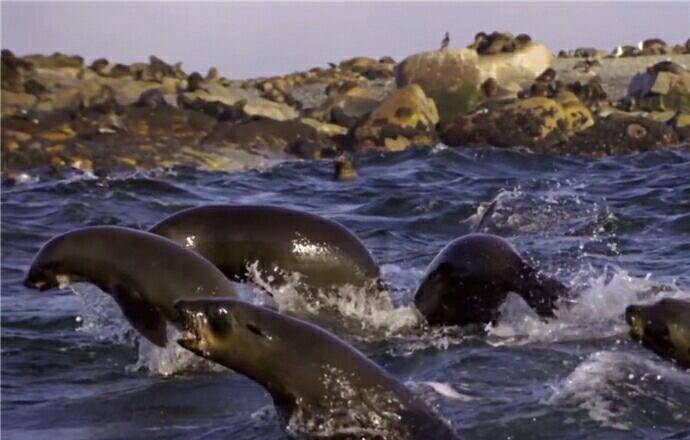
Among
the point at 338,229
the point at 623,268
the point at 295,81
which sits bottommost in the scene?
the point at 295,81

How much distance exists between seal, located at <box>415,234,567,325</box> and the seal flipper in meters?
1.81

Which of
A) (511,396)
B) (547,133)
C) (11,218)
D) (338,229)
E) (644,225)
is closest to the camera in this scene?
(511,396)

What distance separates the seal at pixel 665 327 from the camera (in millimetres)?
6855

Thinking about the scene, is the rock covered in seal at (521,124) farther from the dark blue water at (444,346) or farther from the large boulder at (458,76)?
the dark blue water at (444,346)

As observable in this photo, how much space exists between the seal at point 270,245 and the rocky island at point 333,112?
50.6ft

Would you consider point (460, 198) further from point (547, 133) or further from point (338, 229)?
point (547, 133)

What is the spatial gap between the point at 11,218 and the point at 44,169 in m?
8.25

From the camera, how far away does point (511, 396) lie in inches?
293

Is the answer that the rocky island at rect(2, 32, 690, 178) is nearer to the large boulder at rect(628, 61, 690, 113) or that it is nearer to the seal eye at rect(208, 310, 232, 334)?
the large boulder at rect(628, 61, 690, 113)

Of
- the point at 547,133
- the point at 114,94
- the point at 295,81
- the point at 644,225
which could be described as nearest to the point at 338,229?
the point at 644,225

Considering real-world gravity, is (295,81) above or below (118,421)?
below

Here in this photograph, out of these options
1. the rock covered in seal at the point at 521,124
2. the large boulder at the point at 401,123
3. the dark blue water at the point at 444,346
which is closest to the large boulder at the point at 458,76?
the large boulder at the point at 401,123

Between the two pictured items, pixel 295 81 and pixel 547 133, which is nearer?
pixel 547 133

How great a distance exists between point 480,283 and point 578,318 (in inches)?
24.8
